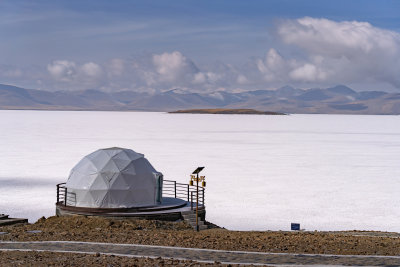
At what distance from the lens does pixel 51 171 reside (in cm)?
5150

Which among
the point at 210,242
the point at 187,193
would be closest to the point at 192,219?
the point at 210,242

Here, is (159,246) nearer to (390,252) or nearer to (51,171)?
(390,252)

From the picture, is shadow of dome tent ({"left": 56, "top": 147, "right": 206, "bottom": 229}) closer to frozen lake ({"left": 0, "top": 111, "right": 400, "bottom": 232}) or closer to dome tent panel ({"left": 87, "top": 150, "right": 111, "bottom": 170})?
dome tent panel ({"left": 87, "top": 150, "right": 111, "bottom": 170})

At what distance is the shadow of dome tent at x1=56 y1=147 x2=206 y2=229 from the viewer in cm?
2672

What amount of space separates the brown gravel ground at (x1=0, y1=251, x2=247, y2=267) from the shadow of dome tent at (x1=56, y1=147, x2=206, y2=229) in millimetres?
11041

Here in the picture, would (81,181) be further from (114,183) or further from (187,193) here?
(187,193)

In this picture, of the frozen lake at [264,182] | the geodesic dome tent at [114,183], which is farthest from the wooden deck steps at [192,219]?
the frozen lake at [264,182]

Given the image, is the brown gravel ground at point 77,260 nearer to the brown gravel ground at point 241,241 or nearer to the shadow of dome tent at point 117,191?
the brown gravel ground at point 241,241

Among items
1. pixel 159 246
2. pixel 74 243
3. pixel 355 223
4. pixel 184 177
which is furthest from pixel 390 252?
pixel 184 177

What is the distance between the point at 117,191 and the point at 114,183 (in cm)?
44

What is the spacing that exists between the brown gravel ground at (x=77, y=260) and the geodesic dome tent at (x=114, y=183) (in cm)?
1195

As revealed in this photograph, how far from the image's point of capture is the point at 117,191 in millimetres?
27453

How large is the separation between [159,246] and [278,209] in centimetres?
1911

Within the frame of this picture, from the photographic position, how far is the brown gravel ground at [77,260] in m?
14.0
